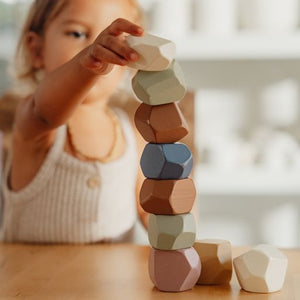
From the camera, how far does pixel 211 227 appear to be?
1.88 meters

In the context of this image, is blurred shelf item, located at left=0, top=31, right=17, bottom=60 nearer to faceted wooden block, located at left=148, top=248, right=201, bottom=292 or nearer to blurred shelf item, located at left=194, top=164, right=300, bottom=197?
blurred shelf item, located at left=194, top=164, right=300, bottom=197

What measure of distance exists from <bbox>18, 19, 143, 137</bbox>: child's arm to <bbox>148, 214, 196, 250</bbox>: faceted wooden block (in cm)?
17

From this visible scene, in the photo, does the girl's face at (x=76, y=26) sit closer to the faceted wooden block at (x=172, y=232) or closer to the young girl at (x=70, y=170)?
the young girl at (x=70, y=170)

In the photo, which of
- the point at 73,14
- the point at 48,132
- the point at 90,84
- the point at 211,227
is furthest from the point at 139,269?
the point at 211,227

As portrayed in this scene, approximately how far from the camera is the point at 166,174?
0.68m

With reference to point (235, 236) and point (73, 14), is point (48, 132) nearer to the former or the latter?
point (73, 14)

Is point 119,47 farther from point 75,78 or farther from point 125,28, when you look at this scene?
point 75,78

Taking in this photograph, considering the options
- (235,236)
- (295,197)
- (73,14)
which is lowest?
(235,236)

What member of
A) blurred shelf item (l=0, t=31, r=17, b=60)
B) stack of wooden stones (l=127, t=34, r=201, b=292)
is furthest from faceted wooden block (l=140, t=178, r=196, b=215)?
blurred shelf item (l=0, t=31, r=17, b=60)

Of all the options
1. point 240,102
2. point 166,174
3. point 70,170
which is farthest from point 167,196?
point 240,102

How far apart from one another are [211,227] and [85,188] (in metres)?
0.76

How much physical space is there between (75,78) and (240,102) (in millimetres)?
1100

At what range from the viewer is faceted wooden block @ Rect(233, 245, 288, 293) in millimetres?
676

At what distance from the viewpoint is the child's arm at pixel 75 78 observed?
670 millimetres
